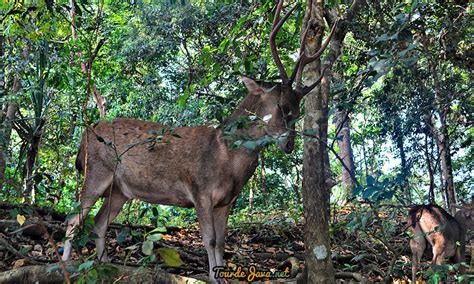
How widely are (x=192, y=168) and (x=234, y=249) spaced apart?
63.4 inches

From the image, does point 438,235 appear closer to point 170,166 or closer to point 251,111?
point 251,111

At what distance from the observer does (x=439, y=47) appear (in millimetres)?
7480

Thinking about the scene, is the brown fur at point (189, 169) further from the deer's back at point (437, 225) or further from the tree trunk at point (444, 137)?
the tree trunk at point (444, 137)

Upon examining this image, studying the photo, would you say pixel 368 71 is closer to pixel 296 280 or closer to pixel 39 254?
pixel 296 280

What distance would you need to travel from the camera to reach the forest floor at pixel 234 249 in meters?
5.26

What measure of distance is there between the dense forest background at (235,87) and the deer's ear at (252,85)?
0.15 m

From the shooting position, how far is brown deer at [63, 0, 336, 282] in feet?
18.1

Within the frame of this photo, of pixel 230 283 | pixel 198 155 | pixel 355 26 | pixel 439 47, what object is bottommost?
pixel 230 283

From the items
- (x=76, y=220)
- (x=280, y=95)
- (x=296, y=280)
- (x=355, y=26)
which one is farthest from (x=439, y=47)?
(x=76, y=220)

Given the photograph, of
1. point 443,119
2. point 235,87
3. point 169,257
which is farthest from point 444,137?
point 169,257

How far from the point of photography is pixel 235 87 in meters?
10.3

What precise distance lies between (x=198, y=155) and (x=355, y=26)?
363 cm

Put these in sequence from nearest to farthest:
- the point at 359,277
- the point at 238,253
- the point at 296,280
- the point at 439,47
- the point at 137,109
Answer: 1. the point at 296,280
2. the point at 359,277
3. the point at 238,253
4. the point at 439,47
5. the point at 137,109

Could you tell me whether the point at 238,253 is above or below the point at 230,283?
above
